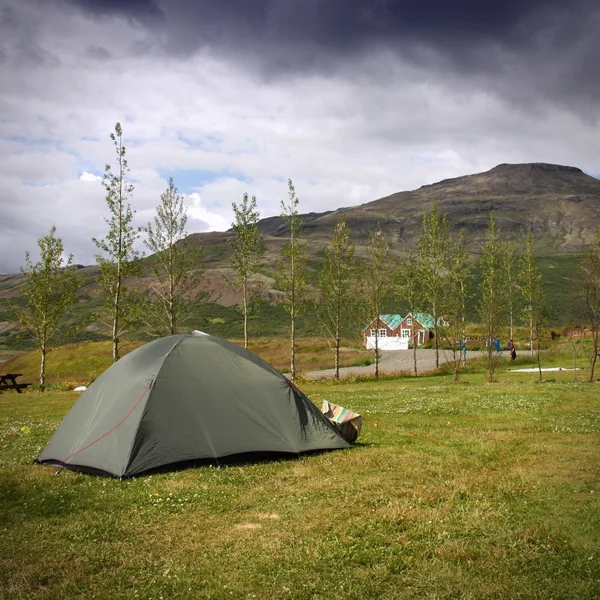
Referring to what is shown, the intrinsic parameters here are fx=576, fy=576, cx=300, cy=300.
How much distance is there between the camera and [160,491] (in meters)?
11.0

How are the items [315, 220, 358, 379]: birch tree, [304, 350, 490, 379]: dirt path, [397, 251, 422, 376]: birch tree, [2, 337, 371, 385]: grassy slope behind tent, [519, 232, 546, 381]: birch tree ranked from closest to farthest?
[519, 232, 546, 381]: birch tree < [315, 220, 358, 379]: birch tree < [397, 251, 422, 376]: birch tree < [304, 350, 490, 379]: dirt path < [2, 337, 371, 385]: grassy slope behind tent

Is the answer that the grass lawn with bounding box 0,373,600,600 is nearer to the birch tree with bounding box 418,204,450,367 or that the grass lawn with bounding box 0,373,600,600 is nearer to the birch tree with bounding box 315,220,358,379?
the birch tree with bounding box 315,220,358,379

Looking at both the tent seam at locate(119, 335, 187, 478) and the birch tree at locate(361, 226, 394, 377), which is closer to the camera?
the tent seam at locate(119, 335, 187, 478)

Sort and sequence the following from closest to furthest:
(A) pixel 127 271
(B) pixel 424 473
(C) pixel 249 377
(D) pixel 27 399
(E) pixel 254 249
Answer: (B) pixel 424 473, (C) pixel 249 377, (D) pixel 27 399, (A) pixel 127 271, (E) pixel 254 249

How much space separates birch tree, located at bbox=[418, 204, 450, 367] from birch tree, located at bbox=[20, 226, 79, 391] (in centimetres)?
3110

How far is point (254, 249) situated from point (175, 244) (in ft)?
21.8

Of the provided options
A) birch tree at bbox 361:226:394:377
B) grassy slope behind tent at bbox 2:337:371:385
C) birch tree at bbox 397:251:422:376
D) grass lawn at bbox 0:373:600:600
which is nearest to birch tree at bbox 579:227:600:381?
birch tree at bbox 361:226:394:377

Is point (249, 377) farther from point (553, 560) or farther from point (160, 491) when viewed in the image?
point (553, 560)

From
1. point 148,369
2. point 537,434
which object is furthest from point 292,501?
point 537,434

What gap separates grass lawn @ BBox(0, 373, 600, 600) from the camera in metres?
7.01

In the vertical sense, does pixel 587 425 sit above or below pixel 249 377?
below

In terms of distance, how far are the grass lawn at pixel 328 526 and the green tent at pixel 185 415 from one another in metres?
0.54

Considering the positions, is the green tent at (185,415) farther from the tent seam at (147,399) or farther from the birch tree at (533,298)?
the birch tree at (533,298)

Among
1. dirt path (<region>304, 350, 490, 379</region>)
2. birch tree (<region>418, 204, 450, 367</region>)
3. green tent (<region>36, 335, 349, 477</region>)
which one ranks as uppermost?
birch tree (<region>418, 204, 450, 367</region>)
